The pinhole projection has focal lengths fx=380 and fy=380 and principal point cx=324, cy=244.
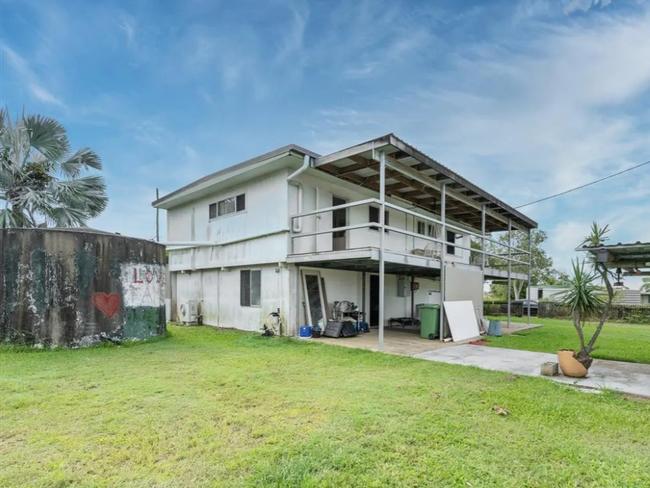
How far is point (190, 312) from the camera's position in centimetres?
1351

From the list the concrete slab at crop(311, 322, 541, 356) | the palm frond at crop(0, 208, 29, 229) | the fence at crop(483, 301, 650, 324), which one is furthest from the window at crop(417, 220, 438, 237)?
the palm frond at crop(0, 208, 29, 229)

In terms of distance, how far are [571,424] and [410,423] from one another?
176 cm

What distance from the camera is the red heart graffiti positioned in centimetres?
860

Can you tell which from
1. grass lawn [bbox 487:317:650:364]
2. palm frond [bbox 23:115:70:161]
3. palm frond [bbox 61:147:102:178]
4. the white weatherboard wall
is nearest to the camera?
grass lawn [bbox 487:317:650:364]

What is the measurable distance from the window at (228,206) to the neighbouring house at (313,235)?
3cm

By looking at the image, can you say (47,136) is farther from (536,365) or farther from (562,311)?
(562,311)

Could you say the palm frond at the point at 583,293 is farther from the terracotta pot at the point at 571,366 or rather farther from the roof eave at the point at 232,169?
the roof eave at the point at 232,169

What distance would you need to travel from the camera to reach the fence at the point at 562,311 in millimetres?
19344

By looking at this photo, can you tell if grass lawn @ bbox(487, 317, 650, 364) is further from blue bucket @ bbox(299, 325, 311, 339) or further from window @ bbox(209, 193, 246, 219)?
window @ bbox(209, 193, 246, 219)

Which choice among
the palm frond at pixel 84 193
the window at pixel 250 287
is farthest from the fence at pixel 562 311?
the palm frond at pixel 84 193

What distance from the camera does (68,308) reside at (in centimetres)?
824

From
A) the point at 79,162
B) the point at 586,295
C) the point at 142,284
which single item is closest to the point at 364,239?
the point at 142,284

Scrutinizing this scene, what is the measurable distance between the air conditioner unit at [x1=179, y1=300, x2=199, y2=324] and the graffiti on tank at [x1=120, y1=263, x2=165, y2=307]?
11.2 feet

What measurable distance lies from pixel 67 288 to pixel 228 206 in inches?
217
